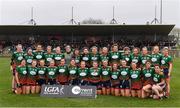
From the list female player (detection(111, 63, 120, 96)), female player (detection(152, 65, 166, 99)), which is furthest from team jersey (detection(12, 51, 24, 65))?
female player (detection(152, 65, 166, 99))

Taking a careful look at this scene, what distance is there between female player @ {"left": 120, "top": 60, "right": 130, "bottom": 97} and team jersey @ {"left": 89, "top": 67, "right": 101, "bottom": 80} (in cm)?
67

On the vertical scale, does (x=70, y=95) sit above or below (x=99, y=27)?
below

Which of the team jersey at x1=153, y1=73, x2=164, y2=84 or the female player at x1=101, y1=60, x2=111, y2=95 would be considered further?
the female player at x1=101, y1=60, x2=111, y2=95

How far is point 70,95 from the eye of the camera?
1076cm

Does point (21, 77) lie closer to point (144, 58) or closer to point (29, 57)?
point (29, 57)

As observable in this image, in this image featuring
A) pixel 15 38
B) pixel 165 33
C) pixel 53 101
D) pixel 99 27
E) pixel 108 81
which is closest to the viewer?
pixel 53 101

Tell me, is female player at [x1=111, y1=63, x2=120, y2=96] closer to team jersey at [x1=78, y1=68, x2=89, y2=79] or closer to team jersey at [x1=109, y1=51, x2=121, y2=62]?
team jersey at [x1=109, y1=51, x2=121, y2=62]

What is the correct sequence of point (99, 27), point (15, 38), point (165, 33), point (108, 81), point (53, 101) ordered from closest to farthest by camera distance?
point (53, 101) < point (108, 81) < point (99, 27) < point (165, 33) < point (15, 38)

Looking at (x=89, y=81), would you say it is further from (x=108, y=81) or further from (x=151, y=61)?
(x=151, y=61)

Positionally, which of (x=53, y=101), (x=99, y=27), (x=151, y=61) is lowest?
(x=53, y=101)

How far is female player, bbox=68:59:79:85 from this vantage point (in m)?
11.1

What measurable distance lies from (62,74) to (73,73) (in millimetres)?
333

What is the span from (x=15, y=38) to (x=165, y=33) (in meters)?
16.4

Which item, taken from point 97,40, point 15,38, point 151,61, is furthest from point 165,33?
point 151,61
